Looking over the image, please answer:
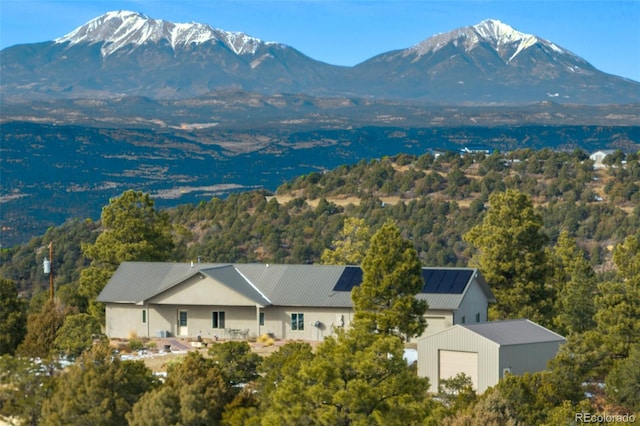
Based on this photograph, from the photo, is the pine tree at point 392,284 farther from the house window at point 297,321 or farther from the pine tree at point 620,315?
the house window at point 297,321

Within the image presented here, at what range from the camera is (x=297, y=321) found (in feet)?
164

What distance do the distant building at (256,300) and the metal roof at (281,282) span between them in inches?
1.5

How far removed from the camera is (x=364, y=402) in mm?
28562

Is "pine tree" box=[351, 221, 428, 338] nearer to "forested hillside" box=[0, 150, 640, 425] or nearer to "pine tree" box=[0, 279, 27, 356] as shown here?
"forested hillside" box=[0, 150, 640, 425]

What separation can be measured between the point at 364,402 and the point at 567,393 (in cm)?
849

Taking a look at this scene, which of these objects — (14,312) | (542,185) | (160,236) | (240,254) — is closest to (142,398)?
(14,312)

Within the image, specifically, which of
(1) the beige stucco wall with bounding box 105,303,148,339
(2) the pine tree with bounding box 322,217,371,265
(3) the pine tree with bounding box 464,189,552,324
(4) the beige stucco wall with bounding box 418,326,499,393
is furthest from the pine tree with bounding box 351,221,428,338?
(2) the pine tree with bounding box 322,217,371,265

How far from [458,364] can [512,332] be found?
7.93 ft

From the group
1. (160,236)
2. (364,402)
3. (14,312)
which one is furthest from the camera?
(160,236)

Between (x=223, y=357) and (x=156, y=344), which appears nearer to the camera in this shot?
(x=223, y=357)

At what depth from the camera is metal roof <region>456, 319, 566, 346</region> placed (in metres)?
39.8

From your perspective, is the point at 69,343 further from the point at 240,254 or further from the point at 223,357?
the point at 240,254

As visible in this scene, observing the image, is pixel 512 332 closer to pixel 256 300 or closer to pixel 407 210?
pixel 256 300

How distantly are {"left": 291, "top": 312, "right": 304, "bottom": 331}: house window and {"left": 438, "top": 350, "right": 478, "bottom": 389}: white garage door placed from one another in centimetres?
1063
